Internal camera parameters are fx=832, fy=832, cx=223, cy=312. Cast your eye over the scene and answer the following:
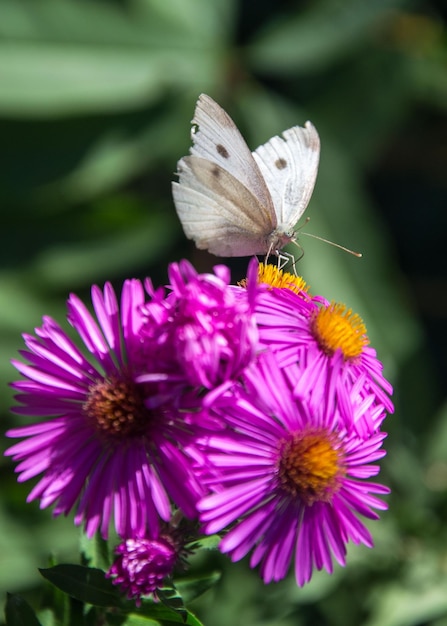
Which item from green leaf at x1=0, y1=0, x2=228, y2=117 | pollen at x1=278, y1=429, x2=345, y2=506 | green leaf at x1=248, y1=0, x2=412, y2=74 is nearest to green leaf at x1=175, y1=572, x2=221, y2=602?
pollen at x1=278, y1=429, x2=345, y2=506

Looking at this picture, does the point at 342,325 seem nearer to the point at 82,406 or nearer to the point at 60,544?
the point at 82,406

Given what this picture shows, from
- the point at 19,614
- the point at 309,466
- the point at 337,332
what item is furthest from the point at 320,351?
the point at 19,614

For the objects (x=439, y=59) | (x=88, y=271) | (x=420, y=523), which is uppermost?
(x=439, y=59)

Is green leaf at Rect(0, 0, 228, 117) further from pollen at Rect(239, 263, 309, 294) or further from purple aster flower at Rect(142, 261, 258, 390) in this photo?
purple aster flower at Rect(142, 261, 258, 390)

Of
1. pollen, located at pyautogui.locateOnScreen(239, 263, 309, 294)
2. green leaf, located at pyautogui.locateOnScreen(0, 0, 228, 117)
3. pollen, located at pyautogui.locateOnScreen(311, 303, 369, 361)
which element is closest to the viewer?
pollen, located at pyautogui.locateOnScreen(311, 303, 369, 361)

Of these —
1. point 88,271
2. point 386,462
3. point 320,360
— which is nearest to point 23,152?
point 88,271

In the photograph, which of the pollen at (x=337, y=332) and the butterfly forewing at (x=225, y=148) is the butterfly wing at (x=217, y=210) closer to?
the butterfly forewing at (x=225, y=148)
